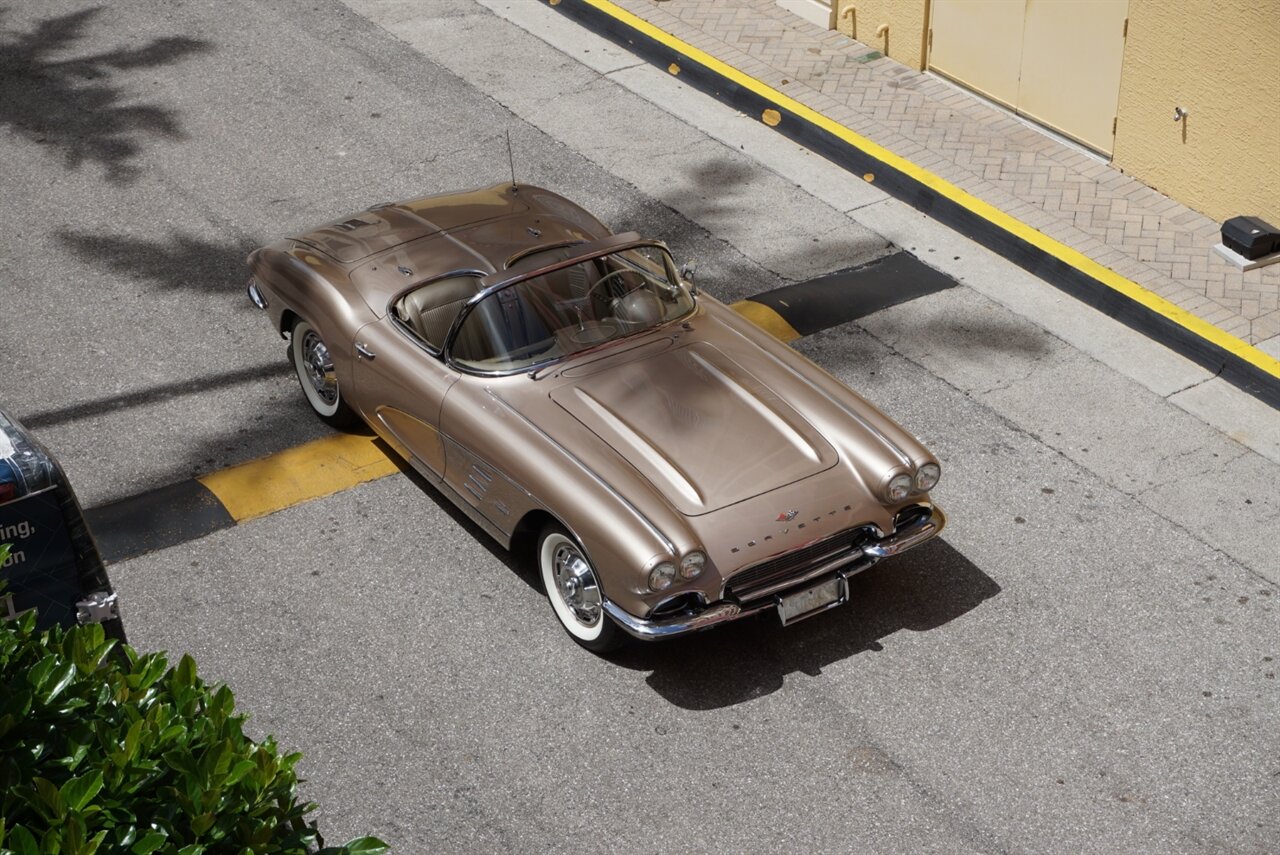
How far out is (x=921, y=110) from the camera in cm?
1173

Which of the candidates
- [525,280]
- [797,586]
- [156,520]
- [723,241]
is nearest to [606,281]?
[525,280]

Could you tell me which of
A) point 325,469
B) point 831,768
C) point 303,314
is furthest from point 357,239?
point 831,768

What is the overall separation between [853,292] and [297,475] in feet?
12.7

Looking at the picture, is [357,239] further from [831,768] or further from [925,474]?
[831,768]

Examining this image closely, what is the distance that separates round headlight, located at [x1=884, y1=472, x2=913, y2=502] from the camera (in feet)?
22.0

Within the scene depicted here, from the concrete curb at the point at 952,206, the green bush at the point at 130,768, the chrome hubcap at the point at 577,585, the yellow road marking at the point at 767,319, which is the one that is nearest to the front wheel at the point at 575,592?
the chrome hubcap at the point at 577,585

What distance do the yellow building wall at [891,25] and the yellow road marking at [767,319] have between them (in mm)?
3859

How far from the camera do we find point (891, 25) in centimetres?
1236

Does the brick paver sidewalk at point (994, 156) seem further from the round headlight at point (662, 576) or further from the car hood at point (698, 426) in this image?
the round headlight at point (662, 576)

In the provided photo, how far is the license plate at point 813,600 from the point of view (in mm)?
6496

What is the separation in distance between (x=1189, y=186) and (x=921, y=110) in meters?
2.32

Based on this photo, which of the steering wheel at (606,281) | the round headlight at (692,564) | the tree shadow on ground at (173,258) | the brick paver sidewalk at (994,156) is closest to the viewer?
the round headlight at (692,564)

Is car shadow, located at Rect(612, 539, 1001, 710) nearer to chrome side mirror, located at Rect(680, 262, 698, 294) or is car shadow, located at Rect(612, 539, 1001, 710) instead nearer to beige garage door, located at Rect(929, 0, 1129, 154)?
chrome side mirror, located at Rect(680, 262, 698, 294)

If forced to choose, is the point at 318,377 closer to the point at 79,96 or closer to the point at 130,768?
the point at 130,768
